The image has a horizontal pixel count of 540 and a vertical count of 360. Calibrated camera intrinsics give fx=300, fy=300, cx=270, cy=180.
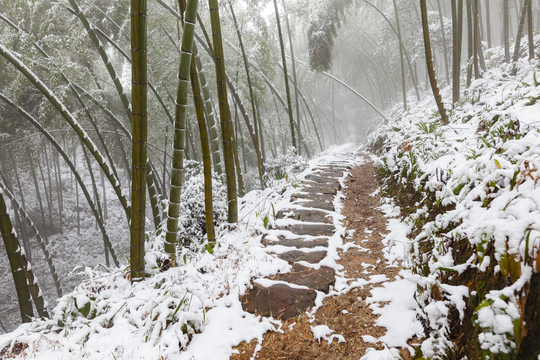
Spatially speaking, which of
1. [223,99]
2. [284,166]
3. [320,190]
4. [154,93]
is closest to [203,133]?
[223,99]

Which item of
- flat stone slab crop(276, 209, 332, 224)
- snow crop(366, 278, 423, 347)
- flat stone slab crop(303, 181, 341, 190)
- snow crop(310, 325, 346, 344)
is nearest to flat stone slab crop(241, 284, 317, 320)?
snow crop(310, 325, 346, 344)

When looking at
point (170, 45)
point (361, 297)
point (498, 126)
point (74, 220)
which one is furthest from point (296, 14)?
point (74, 220)

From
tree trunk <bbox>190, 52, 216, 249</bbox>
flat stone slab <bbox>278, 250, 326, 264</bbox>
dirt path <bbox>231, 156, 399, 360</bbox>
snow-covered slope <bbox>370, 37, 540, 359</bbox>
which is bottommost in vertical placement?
dirt path <bbox>231, 156, 399, 360</bbox>

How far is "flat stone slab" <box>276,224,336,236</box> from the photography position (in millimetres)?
2904

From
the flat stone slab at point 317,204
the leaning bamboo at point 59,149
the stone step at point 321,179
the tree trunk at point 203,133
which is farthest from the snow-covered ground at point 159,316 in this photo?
the stone step at point 321,179

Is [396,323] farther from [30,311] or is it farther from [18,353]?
[30,311]

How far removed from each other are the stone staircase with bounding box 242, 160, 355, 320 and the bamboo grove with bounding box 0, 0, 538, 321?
59 cm

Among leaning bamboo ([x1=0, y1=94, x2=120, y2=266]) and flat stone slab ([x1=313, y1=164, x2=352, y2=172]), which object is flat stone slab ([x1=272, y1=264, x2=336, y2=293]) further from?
flat stone slab ([x1=313, y1=164, x2=352, y2=172])

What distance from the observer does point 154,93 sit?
538 centimetres

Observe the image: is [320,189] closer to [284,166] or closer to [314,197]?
[314,197]

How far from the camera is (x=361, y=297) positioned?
6.15 feet

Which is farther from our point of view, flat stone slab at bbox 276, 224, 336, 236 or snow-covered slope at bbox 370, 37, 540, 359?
flat stone slab at bbox 276, 224, 336, 236

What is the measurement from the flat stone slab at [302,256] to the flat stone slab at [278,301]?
407 mm

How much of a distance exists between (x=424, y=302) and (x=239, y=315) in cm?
103
